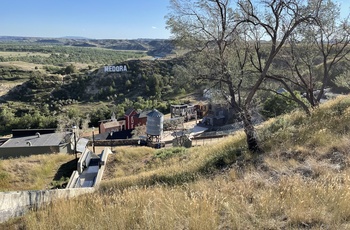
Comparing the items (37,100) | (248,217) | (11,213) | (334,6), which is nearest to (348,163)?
(248,217)

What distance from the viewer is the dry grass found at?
511 inches

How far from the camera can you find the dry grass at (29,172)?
13.0 meters

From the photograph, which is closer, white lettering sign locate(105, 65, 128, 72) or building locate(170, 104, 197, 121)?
building locate(170, 104, 197, 121)

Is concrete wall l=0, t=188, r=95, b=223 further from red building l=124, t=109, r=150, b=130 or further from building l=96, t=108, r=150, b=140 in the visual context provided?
red building l=124, t=109, r=150, b=130

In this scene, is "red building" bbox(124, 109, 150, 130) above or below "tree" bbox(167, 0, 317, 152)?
below

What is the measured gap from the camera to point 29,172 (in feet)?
48.4

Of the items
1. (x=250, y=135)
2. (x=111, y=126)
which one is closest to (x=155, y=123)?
(x=111, y=126)

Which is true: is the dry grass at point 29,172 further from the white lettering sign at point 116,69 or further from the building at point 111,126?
the white lettering sign at point 116,69

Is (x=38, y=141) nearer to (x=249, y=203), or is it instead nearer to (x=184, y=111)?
(x=249, y=203)

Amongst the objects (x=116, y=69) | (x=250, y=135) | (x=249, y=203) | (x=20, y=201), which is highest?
(x=249, y=203)

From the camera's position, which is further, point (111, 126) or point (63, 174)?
point (111, 126)

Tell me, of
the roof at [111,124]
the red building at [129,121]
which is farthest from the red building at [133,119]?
the roof at [111,124]

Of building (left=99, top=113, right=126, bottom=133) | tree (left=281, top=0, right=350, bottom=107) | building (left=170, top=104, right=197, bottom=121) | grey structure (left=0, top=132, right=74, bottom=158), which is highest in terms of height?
tree (left=281, top=0, right=350, bottom=107)

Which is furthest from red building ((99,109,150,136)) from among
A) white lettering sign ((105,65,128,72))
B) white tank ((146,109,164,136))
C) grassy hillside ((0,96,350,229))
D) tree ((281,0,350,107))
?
white lettering sign ((105,65,128,72))
